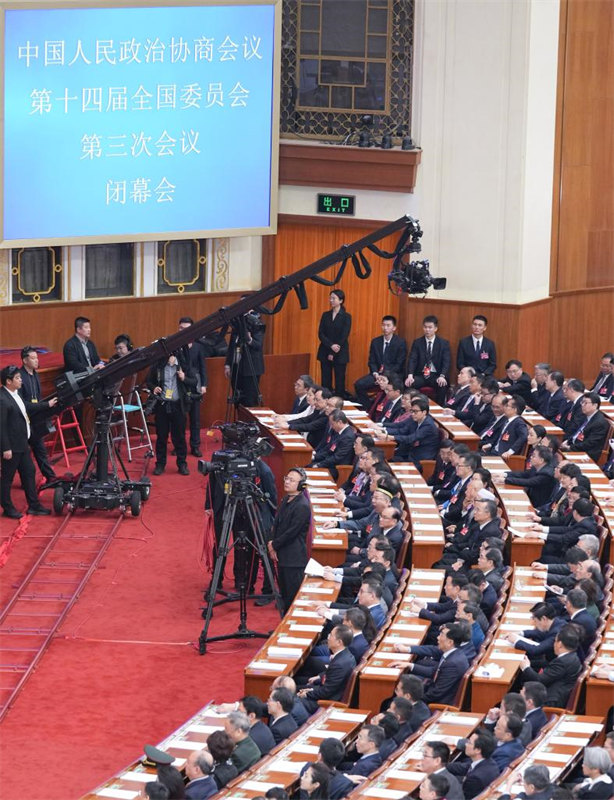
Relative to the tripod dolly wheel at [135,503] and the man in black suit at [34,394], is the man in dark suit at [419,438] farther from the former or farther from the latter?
the man in black suit at [34,394]

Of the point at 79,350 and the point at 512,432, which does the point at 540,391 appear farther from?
the point at 79,350

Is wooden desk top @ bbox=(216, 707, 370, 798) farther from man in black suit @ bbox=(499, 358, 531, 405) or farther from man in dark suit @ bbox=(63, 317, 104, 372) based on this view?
man in black suit @ bbox=(499, 358, 531, 405)

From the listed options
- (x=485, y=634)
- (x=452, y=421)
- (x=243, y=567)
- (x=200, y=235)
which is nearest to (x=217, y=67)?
(x=200, y=235)

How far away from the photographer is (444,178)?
17.7 metres

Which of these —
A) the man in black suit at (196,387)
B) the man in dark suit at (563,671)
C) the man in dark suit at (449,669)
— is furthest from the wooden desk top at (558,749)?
the man in black suit at (196,387)

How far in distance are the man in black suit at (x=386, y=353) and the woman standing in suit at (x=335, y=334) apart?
A: 1.04 ft

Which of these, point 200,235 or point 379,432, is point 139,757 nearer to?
point 379,432

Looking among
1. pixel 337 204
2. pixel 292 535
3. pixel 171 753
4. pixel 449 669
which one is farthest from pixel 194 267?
pixel 171 753

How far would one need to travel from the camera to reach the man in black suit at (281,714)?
857cm

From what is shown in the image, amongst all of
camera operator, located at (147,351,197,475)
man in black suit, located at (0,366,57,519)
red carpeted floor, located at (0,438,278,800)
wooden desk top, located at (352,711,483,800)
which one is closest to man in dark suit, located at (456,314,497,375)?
camera operator, located at (147,351,197,475)

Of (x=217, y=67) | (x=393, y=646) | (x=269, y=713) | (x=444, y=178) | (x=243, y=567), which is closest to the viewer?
(x=269, y=713)

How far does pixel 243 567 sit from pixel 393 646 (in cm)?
234

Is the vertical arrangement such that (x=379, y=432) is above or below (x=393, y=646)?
above

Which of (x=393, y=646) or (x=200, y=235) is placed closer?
(x=393, y=646)
